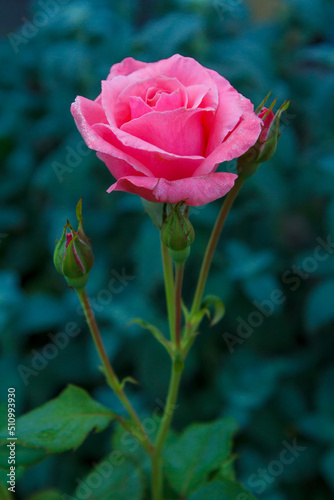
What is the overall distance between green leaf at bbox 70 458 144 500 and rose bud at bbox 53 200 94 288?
1.25 feet

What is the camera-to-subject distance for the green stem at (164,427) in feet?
2.10

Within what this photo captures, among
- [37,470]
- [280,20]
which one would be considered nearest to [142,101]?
[37,470]

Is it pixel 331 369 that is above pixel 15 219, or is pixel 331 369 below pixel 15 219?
below

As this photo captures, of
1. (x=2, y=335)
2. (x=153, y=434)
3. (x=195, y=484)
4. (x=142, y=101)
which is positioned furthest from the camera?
(x=2, y=335)

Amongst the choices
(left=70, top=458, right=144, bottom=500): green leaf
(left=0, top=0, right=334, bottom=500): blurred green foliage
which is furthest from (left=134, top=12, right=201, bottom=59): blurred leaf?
(left=70, top=458, right=144, bottom=500): green leaf

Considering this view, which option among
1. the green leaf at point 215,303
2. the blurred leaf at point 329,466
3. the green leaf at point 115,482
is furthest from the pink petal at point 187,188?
the blurred leaf at point 329,466

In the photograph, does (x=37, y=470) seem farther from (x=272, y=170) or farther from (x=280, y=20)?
(x=280, y=20)

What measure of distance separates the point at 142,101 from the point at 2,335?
1.03 meters

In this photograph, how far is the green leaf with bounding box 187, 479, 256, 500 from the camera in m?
0.65

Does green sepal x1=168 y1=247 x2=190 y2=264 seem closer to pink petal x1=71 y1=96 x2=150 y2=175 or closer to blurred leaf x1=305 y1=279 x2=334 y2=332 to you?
pink petal x1=71 y1=96 x2=150 y2=175

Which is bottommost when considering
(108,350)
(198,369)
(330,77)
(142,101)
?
(198,369)

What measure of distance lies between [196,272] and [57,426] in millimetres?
824

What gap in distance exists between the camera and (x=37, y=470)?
129 cm

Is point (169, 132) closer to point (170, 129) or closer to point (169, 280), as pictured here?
point (170, 129)
